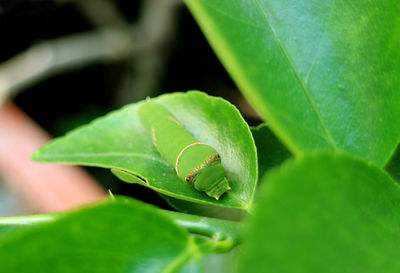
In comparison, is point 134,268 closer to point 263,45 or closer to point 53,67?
point 263,45

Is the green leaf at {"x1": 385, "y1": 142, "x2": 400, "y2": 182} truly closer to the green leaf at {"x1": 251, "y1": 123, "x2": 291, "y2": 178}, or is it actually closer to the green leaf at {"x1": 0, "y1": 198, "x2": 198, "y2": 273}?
the green leaf at {"x1": 251, "y1": 123, "x2": 291, "y2": 178}

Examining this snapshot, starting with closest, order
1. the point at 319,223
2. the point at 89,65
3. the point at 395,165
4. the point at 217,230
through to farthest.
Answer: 1. the point at 319,223
2. the point at 217,230
3. the point at 395,165
4. the point at 89,65

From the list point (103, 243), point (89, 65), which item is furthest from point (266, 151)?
point (89, 65)

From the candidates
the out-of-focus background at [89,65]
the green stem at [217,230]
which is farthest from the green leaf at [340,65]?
the out-of-focus background at [89,65]

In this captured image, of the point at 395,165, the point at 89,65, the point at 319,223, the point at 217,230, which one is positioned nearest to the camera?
the point at 319,223

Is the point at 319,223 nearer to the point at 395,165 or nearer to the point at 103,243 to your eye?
the point at 103,243

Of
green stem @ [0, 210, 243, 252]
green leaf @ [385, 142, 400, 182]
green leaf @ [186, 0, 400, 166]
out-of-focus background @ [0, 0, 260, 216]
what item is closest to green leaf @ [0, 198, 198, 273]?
green stem @ [0, 210, 243, 252]

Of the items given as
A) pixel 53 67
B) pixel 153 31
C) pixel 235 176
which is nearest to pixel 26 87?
pixel 53 67
